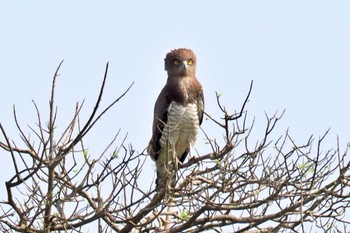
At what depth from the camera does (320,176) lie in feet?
20.8

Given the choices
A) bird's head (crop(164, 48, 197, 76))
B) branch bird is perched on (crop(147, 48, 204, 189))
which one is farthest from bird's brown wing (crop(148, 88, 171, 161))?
bird's head (crop(164, 48, 197, 76))

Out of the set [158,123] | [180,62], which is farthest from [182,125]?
[180,62]

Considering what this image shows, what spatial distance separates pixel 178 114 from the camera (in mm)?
9750

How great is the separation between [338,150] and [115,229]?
198 cm

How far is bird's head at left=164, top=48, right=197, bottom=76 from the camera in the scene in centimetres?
1051

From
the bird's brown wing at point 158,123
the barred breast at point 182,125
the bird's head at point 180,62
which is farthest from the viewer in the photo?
the bird's head at point 180,62

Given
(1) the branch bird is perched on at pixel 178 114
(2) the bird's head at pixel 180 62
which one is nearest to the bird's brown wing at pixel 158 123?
(1) the branch bird is perched on at pixel 178 114

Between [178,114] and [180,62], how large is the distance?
3.71ft

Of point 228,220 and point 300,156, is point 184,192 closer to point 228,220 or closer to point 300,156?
point 228,220

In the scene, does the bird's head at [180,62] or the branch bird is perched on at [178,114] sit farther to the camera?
the bird's head at [180,62]

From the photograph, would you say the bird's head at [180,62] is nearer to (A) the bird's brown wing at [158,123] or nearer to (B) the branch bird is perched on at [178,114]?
(B) the branch bird is perched on at [178,114]

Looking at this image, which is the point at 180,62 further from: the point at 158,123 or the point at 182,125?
the point at 182,125

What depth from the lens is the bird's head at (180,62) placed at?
34.5 feet

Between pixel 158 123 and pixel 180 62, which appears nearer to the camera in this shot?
pixel 158 123
